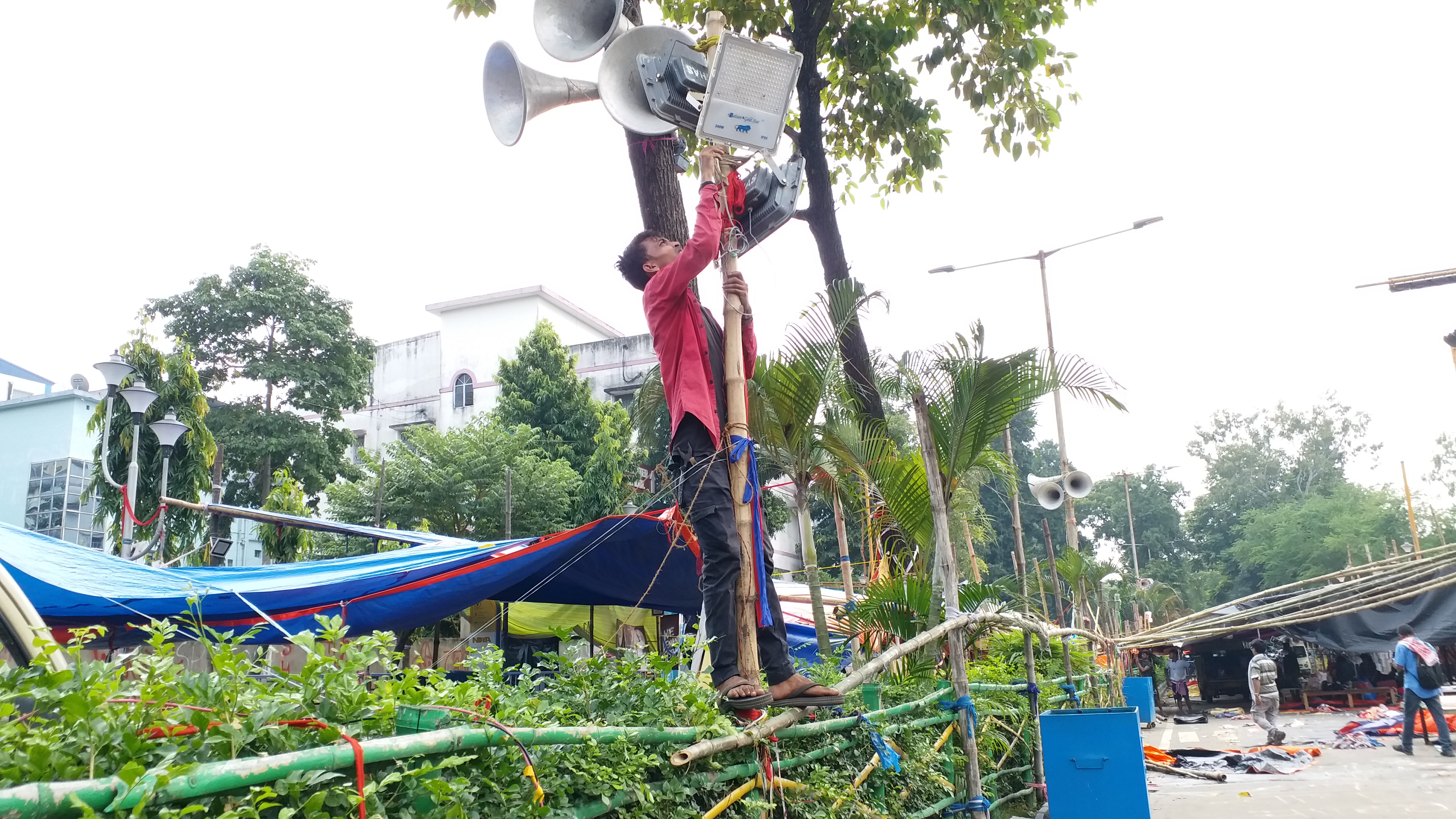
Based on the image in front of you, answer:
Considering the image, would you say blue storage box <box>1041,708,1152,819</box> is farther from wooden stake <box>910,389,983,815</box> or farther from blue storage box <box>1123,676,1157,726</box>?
blue storage box <box>1123,676,1157,726</box>

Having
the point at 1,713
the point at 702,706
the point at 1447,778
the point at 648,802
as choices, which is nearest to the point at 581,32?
the point at 702,706

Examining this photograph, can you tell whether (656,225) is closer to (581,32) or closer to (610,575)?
(581,32)

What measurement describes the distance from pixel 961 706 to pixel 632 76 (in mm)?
3752

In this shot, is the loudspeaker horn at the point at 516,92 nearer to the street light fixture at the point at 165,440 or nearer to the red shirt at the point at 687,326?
the red shirt at the point at 687,326

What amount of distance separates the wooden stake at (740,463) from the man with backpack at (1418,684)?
11374 millimetres

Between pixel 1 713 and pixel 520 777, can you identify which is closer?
pixel 1 713

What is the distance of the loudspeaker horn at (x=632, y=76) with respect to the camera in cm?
432

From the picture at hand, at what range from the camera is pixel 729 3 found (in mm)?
7910

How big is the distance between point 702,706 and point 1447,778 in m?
9.48

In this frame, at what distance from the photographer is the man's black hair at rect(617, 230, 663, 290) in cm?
409

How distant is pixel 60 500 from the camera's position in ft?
78.0

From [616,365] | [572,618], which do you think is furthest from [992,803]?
[616,365]

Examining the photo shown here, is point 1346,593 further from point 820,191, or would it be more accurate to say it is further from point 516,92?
point 516,92

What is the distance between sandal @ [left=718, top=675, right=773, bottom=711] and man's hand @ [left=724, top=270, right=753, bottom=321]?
55.8 inches
